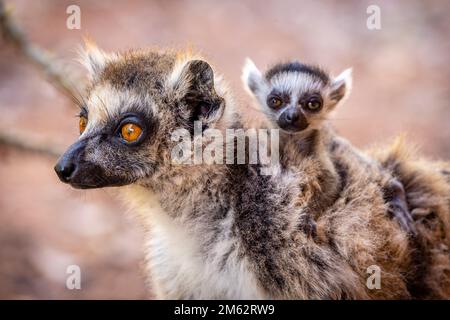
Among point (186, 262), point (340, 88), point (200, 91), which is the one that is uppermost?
point (340, 88)

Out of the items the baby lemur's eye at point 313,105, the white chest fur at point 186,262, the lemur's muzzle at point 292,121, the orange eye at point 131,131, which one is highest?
the baby lemur's eye at point 313,105

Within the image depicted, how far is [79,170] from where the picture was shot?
417cm

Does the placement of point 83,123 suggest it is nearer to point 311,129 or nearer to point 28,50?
point 311,129

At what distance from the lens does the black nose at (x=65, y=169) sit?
4121 mm

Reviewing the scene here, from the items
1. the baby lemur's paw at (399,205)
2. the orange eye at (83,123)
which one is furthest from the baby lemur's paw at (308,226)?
the orange eye at (83,123)

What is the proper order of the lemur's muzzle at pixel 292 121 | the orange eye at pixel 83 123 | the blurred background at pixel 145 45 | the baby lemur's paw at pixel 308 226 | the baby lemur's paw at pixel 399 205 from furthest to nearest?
the blurred background at pixel 145 45, the lemur's muzzle at pixel 292 121, the baby lemur's paw at pixel 399 205, the orange eye at pixel 83 123, the baby lemur's paw at pixel 308 226

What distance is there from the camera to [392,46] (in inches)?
551

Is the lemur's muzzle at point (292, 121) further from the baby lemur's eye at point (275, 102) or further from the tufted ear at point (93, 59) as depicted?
the tufted ear at point (93, 59)

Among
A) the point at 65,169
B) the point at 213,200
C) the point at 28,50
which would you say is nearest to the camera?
the point at 65,169

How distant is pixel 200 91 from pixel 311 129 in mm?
1276

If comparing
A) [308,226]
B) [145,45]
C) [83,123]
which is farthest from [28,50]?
[308,226]
